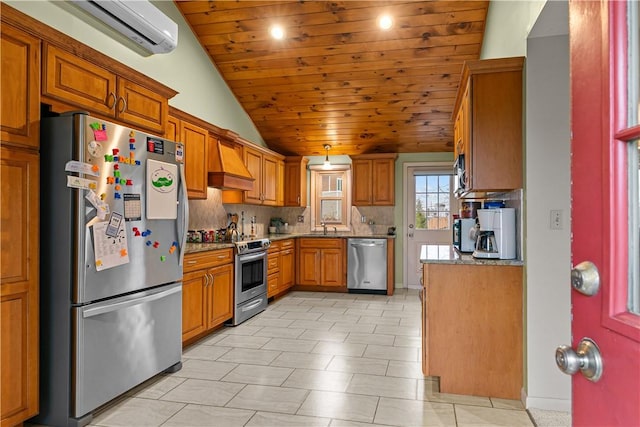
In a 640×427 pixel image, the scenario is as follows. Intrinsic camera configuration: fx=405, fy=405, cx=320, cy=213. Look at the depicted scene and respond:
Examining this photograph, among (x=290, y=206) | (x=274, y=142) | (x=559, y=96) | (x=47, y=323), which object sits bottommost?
(x=47, y=323)

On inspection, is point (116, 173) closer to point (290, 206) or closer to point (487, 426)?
point (487, 426)

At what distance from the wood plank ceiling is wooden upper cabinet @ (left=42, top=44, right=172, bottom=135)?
1.73 meters

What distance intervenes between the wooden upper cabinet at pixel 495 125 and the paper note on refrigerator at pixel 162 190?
2177 mm

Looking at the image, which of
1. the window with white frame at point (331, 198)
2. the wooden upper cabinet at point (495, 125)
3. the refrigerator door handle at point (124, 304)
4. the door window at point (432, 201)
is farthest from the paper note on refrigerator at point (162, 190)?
the door window at point (432, 201)

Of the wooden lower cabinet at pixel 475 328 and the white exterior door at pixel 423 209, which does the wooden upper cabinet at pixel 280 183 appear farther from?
the wooden lower cabinet at pixel 475 328

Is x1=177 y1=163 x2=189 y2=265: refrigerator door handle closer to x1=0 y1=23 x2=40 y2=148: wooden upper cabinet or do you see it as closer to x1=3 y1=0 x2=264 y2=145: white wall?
x1=0 y1=23 x2=40 y2=148: wooden upper cabinet

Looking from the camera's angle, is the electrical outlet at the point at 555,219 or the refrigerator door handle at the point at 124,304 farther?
the electrical outlet at the point at 555,219

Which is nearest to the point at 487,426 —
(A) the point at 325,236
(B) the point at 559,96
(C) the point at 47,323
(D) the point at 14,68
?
(B) the point at 559,96

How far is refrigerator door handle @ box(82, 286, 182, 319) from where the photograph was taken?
92.6 inches

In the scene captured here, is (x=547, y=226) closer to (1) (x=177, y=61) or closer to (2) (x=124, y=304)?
(2) (x=124, y=304)

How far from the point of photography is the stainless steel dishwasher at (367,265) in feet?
20.6

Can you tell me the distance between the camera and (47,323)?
7.62 feet

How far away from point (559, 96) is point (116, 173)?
111 inches

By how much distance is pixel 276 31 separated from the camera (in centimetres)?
449
